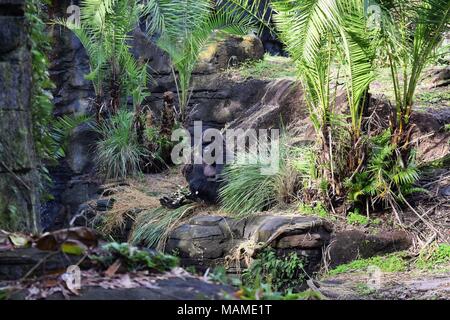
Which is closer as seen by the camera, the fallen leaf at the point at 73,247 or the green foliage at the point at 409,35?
the fallen leaf at the point at 73,247

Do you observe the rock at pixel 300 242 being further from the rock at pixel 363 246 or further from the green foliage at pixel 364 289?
the green foliage at pixel 364 289

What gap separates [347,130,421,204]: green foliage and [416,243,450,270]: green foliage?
0.95 m

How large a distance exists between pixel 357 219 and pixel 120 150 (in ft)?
18.1

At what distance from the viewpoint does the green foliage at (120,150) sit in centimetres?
1275

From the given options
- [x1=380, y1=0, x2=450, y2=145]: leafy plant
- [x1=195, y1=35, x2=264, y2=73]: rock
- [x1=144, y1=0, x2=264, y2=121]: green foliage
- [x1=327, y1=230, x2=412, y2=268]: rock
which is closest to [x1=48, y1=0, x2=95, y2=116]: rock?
[x1=195, y1=35, x2=264, y2=73]: rock

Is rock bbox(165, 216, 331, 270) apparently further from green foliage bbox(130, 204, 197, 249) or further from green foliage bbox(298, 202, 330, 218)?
green foliage bbox(298, 202, 330, 218)

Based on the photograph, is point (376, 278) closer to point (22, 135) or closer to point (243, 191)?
point (243, 191)

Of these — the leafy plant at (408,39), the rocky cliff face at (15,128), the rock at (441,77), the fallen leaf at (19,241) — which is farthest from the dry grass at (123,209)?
the fallen leaf at (19,241)

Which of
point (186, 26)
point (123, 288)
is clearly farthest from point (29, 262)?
point (186, 26)

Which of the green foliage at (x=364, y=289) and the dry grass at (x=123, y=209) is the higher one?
the dry grass at (x=123, y=209)

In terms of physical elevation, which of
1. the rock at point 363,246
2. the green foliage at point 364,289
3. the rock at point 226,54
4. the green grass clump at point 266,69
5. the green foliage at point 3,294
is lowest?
the green foliage at point 364,289

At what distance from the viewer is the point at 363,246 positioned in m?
8.48

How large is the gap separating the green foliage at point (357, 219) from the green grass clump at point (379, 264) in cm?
60

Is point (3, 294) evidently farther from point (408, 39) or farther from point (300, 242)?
point (408, 39)
